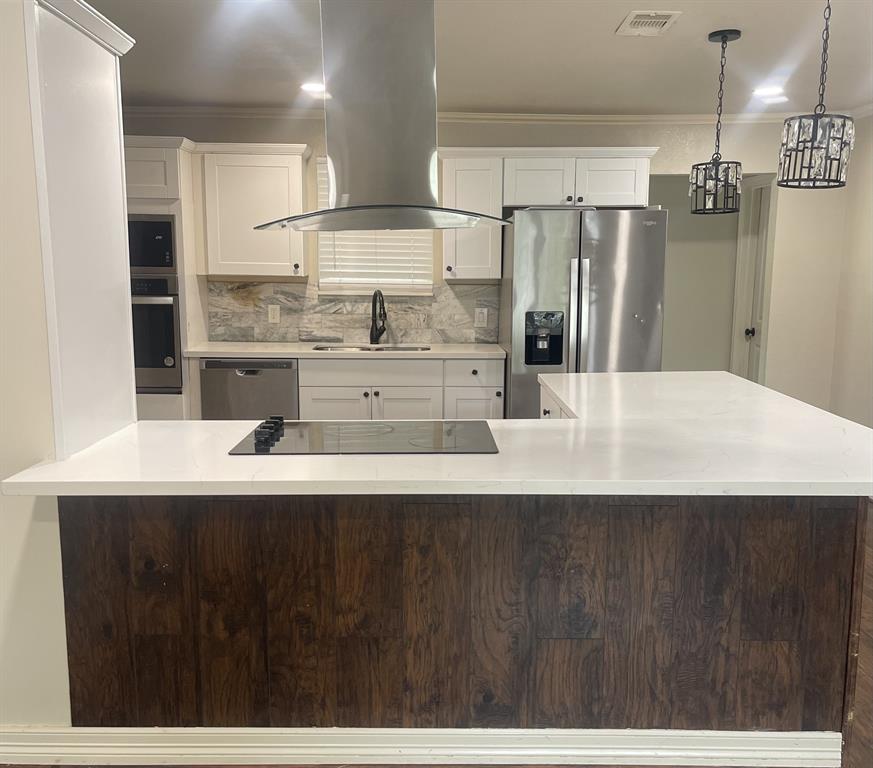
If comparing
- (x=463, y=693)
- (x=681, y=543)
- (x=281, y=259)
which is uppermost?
(x=281, y=259)

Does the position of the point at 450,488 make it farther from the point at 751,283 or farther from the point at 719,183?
the point at 751,283

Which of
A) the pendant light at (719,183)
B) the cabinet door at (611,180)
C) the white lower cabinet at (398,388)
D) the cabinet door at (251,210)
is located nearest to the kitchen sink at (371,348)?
the white lower cabinet at (398,388)

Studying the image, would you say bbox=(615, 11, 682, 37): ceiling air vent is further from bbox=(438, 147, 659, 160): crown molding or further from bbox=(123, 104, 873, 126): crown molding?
bbox=(123, 104, 873, 126): crown molding

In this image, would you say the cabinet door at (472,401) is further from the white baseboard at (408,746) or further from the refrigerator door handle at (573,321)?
the white baseboard at (408,746)

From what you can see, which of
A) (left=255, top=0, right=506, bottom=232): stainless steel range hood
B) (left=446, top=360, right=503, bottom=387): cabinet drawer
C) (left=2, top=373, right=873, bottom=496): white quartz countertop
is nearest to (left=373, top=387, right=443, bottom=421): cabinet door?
(left=446, top=360, right=503, bottom=387): cabinet drawer

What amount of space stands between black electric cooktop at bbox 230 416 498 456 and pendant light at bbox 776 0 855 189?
1.21 meters

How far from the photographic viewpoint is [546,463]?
1.86 metres

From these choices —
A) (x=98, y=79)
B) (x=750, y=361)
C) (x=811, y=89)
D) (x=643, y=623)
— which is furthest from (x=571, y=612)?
(x=750, y=361)

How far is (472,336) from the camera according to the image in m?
5.24

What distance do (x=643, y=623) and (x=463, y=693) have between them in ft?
1.74

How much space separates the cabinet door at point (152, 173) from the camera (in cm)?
445

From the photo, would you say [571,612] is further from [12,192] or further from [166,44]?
[166,44]

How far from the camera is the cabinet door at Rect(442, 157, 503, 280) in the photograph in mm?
4727

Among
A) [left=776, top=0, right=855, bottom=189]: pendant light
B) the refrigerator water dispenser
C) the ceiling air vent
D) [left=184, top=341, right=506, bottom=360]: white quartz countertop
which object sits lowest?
[left=184, top=341, right=506, bottom=360]: white quartz countertop
